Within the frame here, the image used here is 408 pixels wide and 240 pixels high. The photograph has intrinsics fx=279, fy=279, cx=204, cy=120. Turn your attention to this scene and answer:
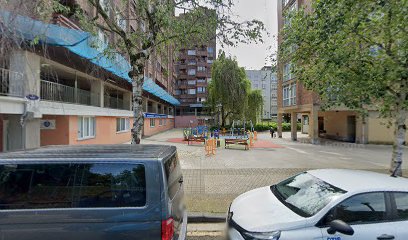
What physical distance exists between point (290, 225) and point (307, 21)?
6.74m

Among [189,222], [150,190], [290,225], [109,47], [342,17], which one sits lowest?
[189,222]

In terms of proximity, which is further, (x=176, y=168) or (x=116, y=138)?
(x=116, y=138)

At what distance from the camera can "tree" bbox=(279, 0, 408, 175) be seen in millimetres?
7004

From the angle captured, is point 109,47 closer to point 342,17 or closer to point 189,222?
point 189,222

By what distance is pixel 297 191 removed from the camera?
170 inches

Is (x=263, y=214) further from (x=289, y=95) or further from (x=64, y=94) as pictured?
(x=289, y=95)

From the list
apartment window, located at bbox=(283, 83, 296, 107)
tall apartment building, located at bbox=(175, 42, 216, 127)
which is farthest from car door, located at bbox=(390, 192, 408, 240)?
tall apartment building, located at bbox=(175, 42, 216, 127)

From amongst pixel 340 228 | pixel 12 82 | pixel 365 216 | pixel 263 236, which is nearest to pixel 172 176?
pixel 263 236

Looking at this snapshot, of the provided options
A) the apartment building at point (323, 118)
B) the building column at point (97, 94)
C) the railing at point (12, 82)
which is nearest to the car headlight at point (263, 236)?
the railing at point (12, 82)

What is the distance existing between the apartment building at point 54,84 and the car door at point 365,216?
245 inches

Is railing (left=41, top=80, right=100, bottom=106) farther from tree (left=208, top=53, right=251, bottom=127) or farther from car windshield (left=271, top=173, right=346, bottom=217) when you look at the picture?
tree (left=208, top=53, right=251, bottom=127)

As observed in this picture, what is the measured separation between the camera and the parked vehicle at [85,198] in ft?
9.32

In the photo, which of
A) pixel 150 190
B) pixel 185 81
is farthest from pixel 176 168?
pixel 185 81

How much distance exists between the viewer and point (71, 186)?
2.96m
